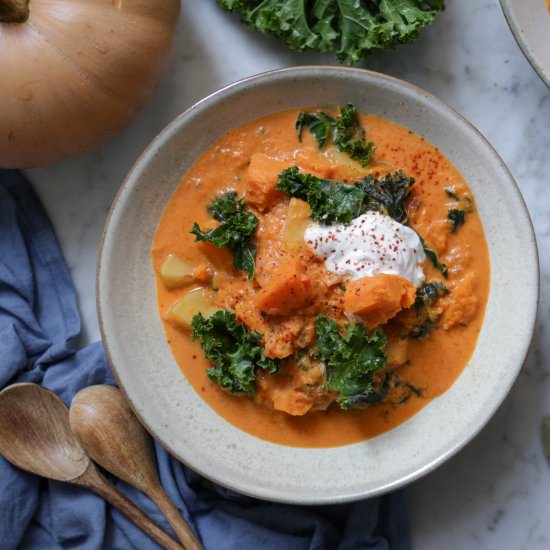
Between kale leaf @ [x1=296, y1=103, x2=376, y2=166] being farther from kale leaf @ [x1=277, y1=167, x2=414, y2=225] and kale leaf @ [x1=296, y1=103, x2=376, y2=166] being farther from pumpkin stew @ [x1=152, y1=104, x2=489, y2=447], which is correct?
kale leaf @ [x1=277, y1=167, x2=414, y2=225]

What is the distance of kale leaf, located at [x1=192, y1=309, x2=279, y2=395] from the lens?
362 centimetres

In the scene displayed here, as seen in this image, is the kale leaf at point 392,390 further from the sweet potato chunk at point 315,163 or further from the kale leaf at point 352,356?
the sweet potato chunk at point 315,163

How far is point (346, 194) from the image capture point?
365 cm

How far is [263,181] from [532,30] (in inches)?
52.0

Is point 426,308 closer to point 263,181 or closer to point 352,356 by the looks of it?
point 352,356

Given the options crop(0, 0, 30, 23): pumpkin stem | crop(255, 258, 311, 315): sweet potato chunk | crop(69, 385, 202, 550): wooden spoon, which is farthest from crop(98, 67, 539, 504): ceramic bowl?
crop(0, 0, 30, 23): pumpkin stem

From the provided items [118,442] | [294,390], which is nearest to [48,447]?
[118,442]

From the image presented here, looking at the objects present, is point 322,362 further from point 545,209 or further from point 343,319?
point 545,209

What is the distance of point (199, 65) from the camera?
408cm

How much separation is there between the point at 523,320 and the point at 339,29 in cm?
152

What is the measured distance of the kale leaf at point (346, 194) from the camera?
11.9ft

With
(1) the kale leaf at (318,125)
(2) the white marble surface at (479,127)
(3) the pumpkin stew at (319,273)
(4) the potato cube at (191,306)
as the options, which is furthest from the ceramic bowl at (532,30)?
(4) the potato cube at (191,306)

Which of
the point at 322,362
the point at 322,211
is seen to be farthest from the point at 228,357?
the point at 322,211

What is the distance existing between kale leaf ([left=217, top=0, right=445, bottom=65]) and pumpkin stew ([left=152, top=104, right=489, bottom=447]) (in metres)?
0.31
